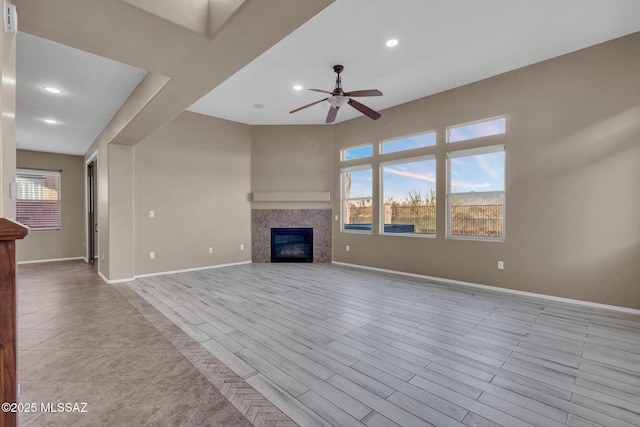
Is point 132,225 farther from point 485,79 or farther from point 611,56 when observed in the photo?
point 611,56

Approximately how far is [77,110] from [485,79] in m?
6.53

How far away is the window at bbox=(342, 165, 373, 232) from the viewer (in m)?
6.34

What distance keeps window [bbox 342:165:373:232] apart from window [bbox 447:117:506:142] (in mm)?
1793

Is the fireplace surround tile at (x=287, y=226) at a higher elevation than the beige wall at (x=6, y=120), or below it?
below

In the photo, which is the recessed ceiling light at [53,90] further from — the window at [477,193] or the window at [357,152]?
the window at [477,193]

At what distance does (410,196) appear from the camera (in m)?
5.65

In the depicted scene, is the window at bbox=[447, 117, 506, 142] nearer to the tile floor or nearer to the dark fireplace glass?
the dark fireplace glass

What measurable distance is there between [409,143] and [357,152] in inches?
49.9

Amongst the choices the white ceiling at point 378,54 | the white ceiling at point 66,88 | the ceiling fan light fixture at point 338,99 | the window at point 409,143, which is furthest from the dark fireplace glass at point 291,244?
the white ceiling at point 66,88

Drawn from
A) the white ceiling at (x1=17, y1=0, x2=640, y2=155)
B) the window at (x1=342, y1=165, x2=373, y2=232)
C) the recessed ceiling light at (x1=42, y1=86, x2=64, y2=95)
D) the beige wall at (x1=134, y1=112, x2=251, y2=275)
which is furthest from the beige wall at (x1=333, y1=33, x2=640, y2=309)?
the recessed ceiling light at (x1=42, y1=86, x2=64, y2=95)

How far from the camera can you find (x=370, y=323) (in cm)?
315

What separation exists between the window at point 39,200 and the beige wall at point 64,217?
12 centimetres

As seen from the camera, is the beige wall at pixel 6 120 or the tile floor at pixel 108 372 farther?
the tile floor at pixel 108 372

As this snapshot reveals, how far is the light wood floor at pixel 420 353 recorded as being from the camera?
181 centimetres
